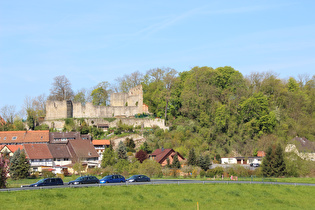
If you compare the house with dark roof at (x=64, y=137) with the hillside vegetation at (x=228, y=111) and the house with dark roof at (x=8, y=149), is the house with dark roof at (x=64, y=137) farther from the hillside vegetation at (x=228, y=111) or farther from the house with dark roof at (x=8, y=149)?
the hillside vegetation at (x=228, y=111)

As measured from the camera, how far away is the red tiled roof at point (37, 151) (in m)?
63.0

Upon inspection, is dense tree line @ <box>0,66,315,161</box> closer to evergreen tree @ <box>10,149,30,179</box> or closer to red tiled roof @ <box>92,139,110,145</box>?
red tiled roof @ <box>92,139,110,145</box>

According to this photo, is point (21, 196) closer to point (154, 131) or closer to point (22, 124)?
point (154, 131)

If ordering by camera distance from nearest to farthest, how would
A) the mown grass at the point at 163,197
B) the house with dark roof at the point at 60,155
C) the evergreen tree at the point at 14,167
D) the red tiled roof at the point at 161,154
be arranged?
the mown grass at the point at 163,197 → the evergreen tree at the point at 14,167 → the red tiled roof at the point at 161,154 → the house with dark roof at the point at 60,155

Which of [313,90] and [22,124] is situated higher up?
[313,90]

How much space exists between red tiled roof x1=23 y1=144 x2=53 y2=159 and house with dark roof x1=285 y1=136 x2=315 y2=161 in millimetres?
34385

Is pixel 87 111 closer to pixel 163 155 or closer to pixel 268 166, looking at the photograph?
pixel 163 155

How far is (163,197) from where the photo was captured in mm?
28391

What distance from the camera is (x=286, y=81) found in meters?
84.8

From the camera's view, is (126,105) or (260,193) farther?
(126,105)

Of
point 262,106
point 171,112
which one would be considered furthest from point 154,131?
point 262,106

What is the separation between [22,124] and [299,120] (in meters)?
48.1

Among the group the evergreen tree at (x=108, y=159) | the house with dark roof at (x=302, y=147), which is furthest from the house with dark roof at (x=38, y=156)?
the house with dark roof at (x=302, y=147)

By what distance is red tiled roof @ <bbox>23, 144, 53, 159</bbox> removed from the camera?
63.0 meters
